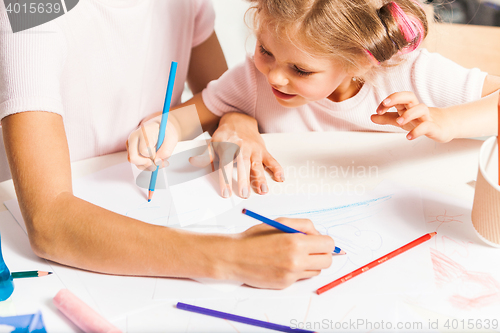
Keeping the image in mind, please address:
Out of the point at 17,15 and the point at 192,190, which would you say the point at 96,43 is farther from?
the point at 192,190

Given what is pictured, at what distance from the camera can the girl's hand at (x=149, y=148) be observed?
1.98 feet

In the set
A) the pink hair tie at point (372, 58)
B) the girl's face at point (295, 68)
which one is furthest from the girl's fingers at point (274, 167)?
the pink hair tie at point (372, 58)

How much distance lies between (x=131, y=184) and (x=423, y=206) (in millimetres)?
426

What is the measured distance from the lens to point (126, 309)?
406 millimetres

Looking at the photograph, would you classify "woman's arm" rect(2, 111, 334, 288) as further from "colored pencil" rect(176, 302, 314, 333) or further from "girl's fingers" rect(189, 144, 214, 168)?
"girl's fingers" rect(189, 144, 214, 168)

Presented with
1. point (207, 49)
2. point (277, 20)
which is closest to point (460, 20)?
point (207, 49)

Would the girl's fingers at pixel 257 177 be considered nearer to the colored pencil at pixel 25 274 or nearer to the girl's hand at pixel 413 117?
the girl's hand at pixel 413 117

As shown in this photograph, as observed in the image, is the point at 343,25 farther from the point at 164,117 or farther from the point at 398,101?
the point at 164,117

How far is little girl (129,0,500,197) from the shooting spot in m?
0.56

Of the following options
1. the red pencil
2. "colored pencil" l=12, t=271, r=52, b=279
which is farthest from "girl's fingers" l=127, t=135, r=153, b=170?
the red pencil

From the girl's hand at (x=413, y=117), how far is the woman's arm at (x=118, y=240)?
222 mm

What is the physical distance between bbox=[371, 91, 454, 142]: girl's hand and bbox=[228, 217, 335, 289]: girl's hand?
23 centimetres

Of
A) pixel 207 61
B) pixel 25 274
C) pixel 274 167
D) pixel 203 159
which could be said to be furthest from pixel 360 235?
pixel 207 61

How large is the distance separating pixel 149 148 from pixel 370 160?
14.2 inches
